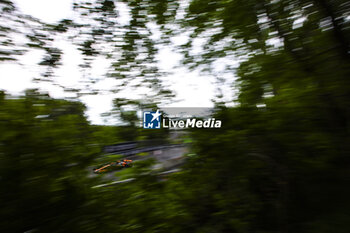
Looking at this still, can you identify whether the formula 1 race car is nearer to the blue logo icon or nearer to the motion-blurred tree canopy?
the motion-blurred tree canopy

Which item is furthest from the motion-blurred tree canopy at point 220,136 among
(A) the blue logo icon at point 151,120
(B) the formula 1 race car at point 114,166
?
(A) the blue logo icon at point 151,120

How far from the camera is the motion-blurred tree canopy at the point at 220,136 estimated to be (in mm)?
1269

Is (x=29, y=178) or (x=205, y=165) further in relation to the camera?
(x=205, y=165)

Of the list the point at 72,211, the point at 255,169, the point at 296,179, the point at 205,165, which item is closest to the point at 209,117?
the point at 205,165

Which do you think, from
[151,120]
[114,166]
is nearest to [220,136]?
[151,120]

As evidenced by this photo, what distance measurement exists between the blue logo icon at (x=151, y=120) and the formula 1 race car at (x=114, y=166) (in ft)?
1.28

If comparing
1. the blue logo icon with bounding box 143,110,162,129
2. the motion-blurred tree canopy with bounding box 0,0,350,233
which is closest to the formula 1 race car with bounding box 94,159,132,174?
the motion-blurred tree canopy with bounding box 0,0,350,233

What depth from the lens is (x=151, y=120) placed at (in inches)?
73.8

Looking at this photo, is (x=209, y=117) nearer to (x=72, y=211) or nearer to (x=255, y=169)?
(x=255, y=169)

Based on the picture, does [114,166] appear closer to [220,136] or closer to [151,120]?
[151,120]

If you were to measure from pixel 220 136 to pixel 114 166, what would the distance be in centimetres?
118

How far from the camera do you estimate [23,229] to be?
1.17 metres

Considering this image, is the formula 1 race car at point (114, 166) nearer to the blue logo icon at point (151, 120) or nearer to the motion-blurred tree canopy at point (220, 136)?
the motion-blurred tree canopy at point (220, 136)

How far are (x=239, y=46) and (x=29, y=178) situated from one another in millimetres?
2143
